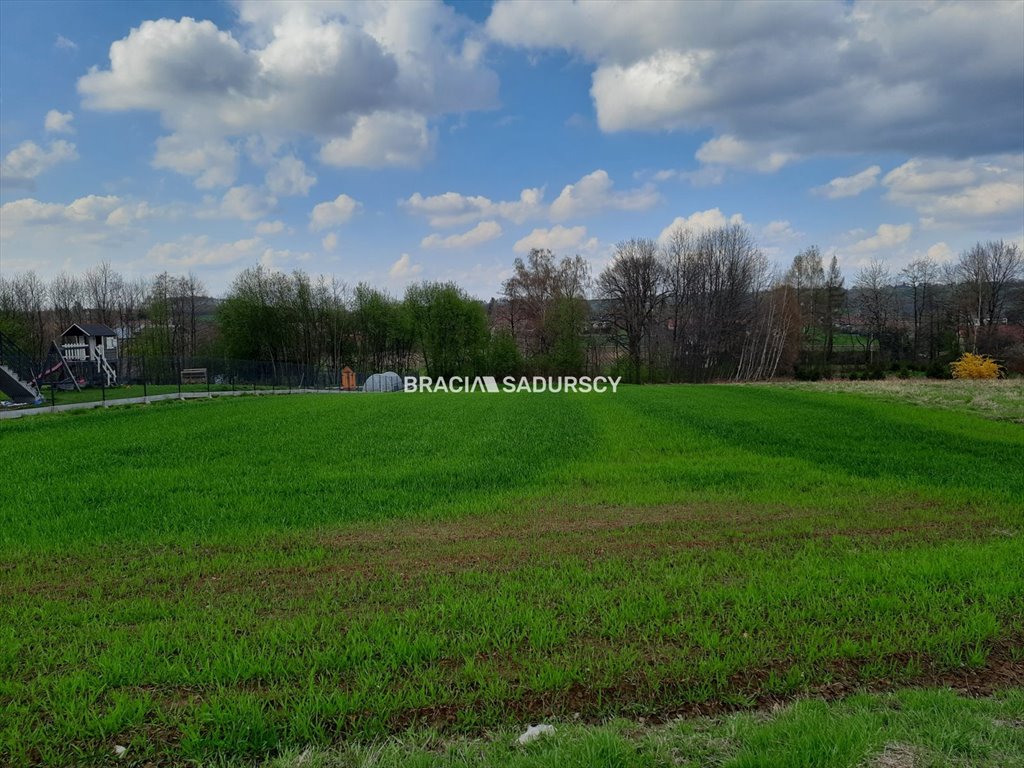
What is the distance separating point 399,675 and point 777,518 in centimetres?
573

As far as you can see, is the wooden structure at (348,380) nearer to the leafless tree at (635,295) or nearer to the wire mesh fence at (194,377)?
the wire mesh fence at (194,377)

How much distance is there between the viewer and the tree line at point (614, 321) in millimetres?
57094

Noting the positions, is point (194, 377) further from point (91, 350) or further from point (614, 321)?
point (614, 321)

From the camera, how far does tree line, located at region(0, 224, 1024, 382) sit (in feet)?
187

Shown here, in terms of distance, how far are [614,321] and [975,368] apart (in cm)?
3105

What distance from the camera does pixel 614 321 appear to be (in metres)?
61.3

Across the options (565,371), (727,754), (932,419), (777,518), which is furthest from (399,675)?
(565,371)

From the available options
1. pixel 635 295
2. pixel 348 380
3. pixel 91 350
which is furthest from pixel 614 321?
pixel 91 350

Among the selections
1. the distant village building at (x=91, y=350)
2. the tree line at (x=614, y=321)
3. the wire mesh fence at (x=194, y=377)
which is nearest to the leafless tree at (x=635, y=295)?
the tree line at (x=614, y=321)

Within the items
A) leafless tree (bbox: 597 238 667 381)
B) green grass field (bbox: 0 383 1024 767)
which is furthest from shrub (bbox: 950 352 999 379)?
green grass field (bbox: 0 383 1024 767)

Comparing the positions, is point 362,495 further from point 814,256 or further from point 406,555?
point 814,256

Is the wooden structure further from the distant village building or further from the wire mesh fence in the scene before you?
the distant village building

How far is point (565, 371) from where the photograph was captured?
59.0 meters

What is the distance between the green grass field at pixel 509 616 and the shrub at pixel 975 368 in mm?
46706
